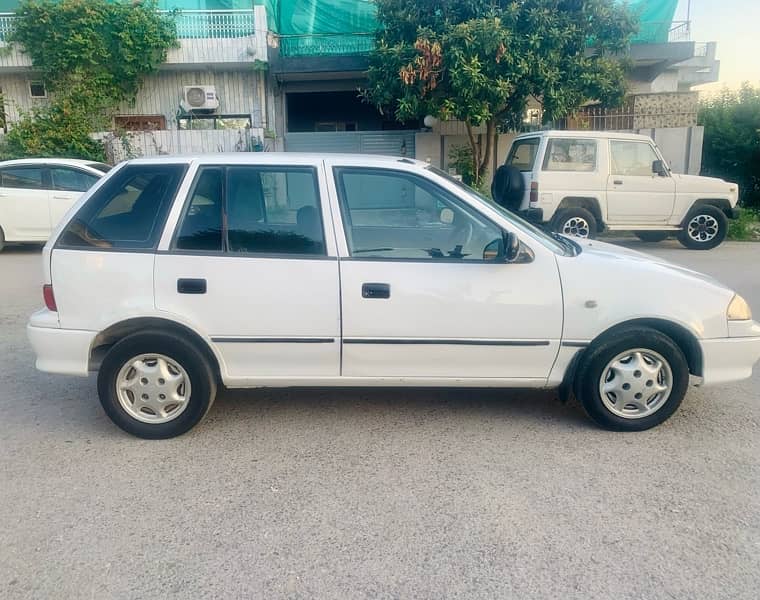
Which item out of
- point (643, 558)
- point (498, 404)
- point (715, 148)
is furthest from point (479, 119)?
point (643, 558)

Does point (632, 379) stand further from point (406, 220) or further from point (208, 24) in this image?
point (208, 24)

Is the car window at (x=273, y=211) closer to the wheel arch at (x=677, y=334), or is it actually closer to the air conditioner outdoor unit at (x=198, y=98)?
the wheel arch at (x=677, y=334)

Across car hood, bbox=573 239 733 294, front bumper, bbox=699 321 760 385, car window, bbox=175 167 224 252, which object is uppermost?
car window, bbox=175 167 224 252

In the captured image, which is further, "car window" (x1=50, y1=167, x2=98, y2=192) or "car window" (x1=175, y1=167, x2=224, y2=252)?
"car window" (x1=50, y1=167, x2=98, y2=192)

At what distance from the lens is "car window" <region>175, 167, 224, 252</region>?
4008mm

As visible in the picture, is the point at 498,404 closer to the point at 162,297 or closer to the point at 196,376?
the point at 196,376

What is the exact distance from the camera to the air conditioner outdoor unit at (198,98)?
17.0 metres

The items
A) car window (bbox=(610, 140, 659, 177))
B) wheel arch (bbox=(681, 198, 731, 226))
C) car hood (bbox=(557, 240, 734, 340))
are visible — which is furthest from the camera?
wheel arch (bbox=(681, 198, 731, 226))

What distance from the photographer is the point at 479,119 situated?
1391 centimetres

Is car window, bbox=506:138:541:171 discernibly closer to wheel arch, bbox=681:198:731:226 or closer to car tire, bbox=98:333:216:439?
wheel arch, bbox=681:198:731:226

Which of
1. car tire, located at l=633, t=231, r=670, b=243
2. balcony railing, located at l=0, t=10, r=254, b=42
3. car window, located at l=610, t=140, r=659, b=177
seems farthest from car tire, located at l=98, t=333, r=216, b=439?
balcony railing, located at l=0, t=10, r=254, b=42

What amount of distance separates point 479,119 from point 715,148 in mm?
7630

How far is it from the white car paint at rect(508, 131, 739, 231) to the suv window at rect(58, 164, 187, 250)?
8058 millimetres

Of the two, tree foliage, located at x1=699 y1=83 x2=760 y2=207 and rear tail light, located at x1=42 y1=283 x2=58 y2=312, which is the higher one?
tree foliage, located at x1=699 y1=83 x2=760 y2=207
